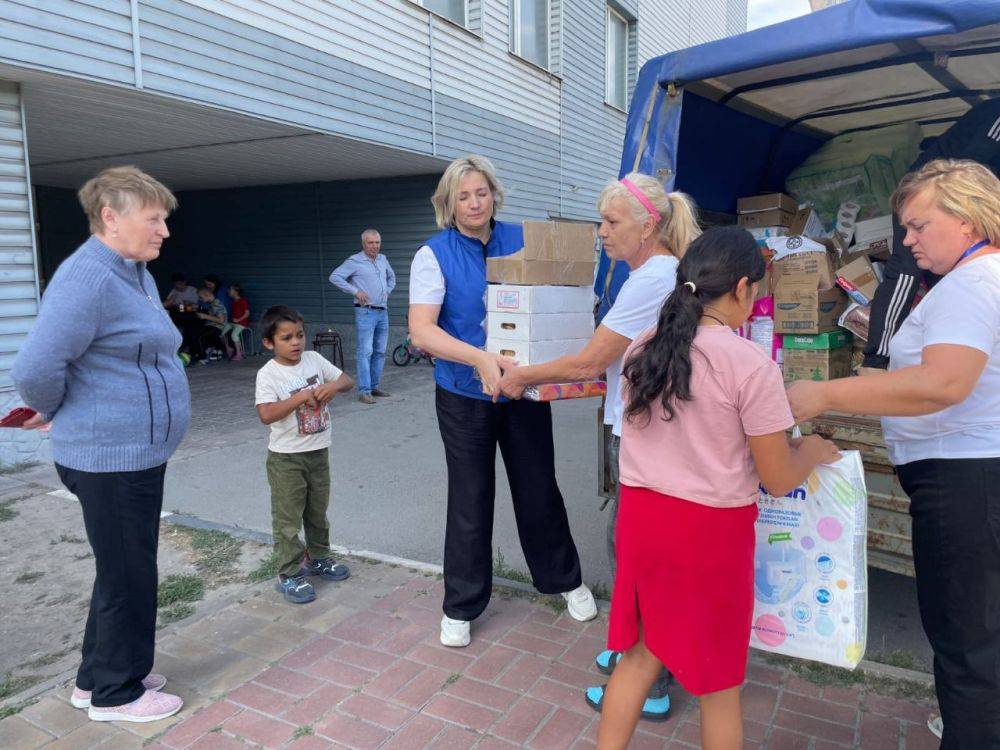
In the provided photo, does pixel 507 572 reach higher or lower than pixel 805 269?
lower

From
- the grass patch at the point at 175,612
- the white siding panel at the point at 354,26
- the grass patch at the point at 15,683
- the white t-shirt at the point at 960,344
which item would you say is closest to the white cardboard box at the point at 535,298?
the white t-shirt at the point at 960,344

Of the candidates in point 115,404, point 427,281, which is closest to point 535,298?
point 427,281

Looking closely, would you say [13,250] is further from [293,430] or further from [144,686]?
[144,686]

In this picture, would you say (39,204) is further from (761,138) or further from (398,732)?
(398,732)

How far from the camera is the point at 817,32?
3045mm

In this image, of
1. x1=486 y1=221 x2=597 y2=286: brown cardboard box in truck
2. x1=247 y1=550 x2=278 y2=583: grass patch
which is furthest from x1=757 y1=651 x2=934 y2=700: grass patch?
x1=247 y1=550 x2=278 y2=583: grass patch

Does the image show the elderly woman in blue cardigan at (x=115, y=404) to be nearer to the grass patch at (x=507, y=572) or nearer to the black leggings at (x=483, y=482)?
the black leggings at (x=483, y=482)

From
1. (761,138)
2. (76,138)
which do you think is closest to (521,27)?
(76,138)

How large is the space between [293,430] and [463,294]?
1164 mm

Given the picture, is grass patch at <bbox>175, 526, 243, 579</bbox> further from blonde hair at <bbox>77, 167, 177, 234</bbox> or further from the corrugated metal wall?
the corrugated metal wall

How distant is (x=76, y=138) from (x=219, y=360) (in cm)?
474

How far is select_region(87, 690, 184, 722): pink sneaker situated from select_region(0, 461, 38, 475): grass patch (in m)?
4.10

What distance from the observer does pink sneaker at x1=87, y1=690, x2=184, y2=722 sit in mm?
2771

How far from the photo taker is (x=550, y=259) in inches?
122
